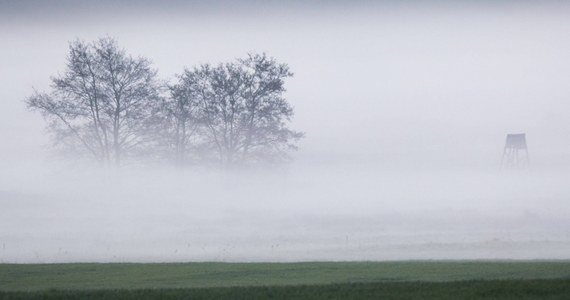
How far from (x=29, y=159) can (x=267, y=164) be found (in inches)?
930

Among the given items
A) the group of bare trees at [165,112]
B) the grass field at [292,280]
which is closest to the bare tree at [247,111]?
the group of bare trees at [165,112]

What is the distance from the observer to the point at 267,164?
190 feet

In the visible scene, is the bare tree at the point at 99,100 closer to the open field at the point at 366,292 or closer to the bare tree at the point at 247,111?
the bare tree at the point at 247,111

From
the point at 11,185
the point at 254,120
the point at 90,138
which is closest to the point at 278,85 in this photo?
the point at 254,120

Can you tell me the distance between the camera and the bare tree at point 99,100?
175 feet

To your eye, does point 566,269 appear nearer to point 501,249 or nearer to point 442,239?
point 501,249

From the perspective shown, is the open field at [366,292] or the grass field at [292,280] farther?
the grass field at [292,280]

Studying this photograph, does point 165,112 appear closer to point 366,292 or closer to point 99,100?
point 99,100

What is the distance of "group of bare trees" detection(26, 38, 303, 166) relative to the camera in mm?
53469

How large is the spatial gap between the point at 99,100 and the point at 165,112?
4.79m

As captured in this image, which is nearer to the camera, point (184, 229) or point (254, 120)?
point (184, 229)

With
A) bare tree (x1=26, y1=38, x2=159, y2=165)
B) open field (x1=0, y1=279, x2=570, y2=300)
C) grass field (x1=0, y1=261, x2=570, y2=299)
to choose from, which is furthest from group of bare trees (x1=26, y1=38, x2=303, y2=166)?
open field (x1=0, y1=279, x2=570, y2=300)

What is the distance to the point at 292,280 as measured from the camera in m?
27.3

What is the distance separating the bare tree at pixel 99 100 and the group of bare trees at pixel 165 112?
6 cm
